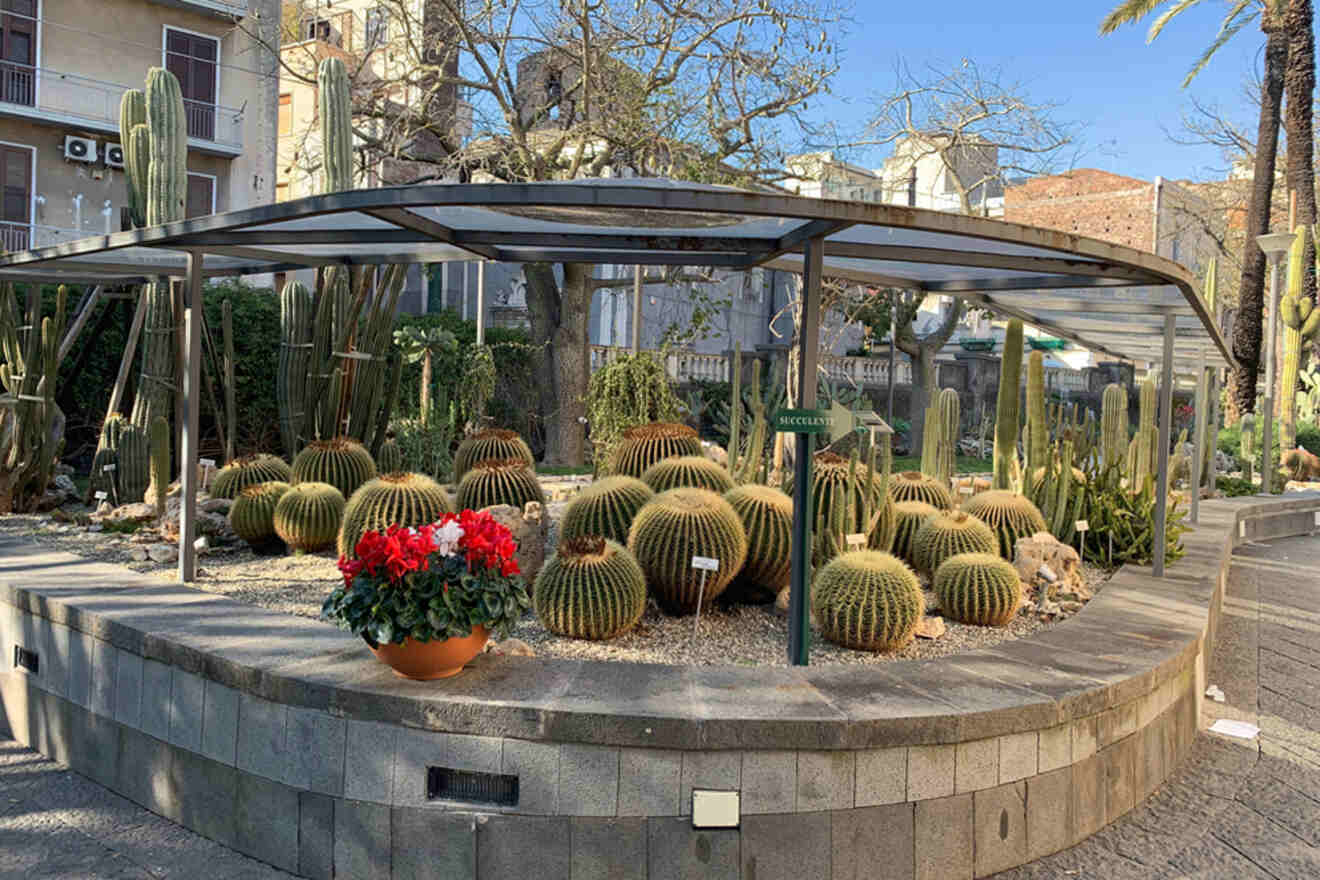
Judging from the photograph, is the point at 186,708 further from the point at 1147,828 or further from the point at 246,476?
the point at 1147,828

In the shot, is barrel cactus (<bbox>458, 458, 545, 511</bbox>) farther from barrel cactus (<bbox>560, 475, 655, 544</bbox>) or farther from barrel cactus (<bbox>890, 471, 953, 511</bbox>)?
barrel cactus (<bbox>890, 471, 953, 511</bbox>)

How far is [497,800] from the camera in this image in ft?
11.5

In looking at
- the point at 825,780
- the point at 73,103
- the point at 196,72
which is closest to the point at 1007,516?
the point at 825,780

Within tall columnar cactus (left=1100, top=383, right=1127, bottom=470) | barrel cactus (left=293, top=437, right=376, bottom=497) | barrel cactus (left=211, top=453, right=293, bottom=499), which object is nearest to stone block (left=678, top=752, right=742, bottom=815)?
barrel cactus (left=293, top=437, right=376, bottom=497)

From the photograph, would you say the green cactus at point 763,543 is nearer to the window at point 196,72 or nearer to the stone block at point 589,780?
the stone block at point 589,780

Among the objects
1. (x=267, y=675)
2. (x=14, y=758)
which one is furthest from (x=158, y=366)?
(x=267, y=675)

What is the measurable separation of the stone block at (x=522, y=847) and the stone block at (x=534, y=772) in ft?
0.13

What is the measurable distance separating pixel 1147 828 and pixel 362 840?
2984 mm

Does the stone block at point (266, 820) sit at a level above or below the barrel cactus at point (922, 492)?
below

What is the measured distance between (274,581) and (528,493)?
156 centimetres

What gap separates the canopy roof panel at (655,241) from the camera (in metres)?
3.66

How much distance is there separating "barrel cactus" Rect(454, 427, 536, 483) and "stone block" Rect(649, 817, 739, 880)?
4.11 meters

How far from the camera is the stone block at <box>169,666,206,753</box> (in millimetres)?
4027

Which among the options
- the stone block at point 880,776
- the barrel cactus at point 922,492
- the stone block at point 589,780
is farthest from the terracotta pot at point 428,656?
the barrel cactus at point 922,492
